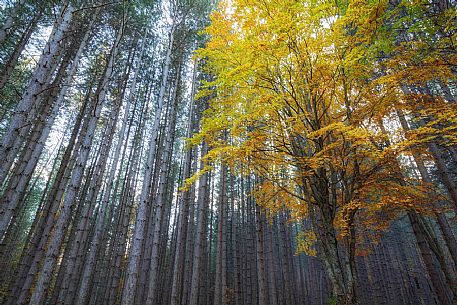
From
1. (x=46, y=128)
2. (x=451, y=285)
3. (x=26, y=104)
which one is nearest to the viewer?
(x=26, y=104)

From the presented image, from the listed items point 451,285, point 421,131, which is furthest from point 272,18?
point 451,285

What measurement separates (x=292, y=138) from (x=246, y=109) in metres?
1.51

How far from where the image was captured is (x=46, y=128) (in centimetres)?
812

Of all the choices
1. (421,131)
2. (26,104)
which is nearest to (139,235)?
(26,104)

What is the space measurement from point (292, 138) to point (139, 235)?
189 inches

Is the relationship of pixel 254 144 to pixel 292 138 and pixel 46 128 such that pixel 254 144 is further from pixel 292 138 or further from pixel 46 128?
pixel 46 128

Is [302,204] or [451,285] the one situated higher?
[302,204]

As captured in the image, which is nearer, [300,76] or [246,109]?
[300,76]

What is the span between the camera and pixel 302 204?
27.8 feet

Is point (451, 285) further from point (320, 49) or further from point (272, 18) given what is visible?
point (272, 18)

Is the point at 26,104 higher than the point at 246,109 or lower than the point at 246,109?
lower

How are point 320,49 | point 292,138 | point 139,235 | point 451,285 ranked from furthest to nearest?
1. point 451,285
2. point 292,138
3. point 139,235
4. point 320,49

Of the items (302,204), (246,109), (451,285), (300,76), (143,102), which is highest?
(143,102)

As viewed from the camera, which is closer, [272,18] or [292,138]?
[272,18]
